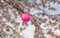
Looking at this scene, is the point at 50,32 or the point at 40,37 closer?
the point at 40,37

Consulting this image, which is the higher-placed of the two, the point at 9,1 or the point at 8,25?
the point at 9,1

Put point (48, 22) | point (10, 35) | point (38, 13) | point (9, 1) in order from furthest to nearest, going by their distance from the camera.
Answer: point (10, 35) < point (48, 22) < point (38, 13) < point (9, 1)

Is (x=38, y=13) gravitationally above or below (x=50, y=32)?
above

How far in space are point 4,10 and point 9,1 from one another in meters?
0.38

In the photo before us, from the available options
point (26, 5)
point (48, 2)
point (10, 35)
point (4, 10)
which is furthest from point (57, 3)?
point (10, 35)

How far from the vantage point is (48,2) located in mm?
2475

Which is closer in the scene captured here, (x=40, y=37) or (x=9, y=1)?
(x=9, y=1)

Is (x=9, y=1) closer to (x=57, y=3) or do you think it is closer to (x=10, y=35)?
(x=57, y=3)

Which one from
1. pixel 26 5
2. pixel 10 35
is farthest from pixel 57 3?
pixel 10 35

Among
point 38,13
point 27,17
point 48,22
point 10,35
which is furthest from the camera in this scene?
point 10,35

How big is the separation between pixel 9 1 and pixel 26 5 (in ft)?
0.78

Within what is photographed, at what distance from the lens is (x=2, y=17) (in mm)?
2490

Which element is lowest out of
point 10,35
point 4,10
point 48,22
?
point 10,35

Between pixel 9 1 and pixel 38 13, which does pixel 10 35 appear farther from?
pixel 9 1
